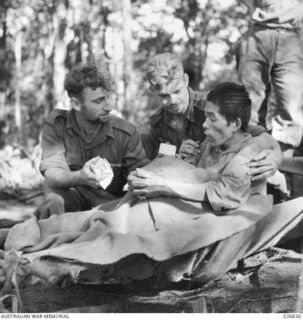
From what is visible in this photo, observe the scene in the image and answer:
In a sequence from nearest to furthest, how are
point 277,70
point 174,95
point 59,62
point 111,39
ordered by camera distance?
1. point 174,95
2. point 277,70
3. point 59,62
4. point 111,39

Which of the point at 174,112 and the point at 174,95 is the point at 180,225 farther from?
the point at 174,112

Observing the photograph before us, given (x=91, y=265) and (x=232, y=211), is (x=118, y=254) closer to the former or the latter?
(x=91, y=265)

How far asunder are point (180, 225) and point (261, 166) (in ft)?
2.15

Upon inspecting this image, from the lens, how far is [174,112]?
205 inches

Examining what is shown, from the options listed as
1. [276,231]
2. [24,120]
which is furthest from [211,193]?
[24,120]

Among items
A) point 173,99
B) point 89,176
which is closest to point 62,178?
point 89,176

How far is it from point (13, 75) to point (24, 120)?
245 centimetres

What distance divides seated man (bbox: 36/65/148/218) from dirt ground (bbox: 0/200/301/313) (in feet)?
2.95

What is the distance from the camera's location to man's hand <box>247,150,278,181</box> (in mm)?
3916

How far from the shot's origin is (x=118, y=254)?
3.57 m

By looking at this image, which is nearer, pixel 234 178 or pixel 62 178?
pixel 234 178

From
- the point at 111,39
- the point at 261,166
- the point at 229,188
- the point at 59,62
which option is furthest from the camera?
the point at 111,39

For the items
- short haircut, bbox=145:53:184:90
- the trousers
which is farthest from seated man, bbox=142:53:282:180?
the trousers

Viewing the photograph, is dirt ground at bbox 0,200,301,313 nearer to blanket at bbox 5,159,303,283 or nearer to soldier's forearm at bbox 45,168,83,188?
blanket at bbox 5,159,303,283
